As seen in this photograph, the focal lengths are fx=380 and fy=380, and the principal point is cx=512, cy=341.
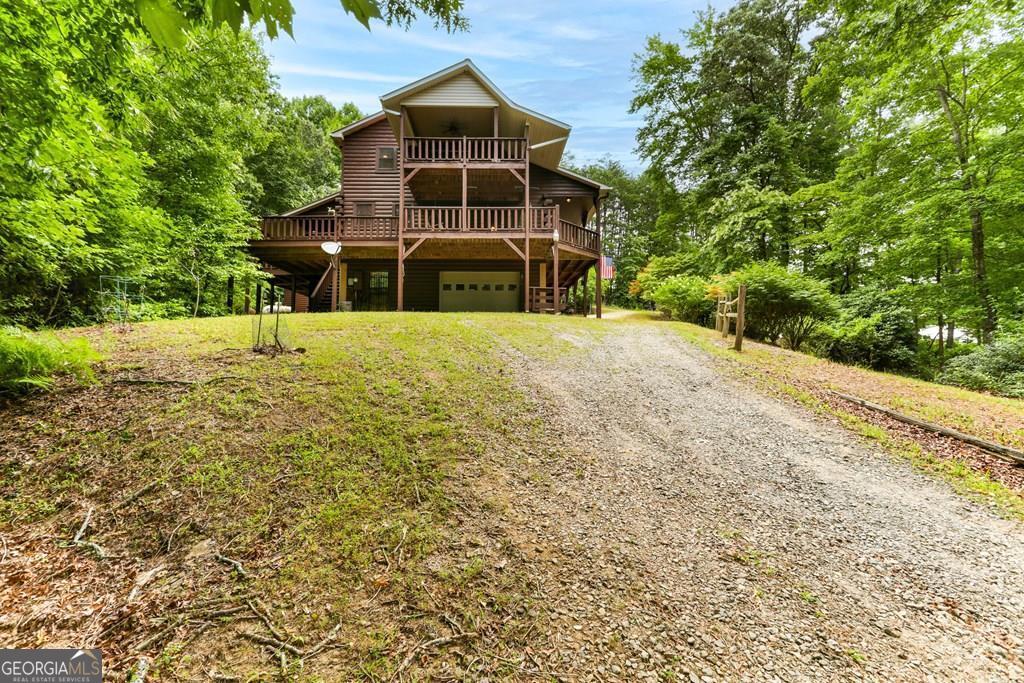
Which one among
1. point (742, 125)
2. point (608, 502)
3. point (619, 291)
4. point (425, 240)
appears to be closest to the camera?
point (608, 502)

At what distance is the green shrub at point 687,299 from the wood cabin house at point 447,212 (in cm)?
332

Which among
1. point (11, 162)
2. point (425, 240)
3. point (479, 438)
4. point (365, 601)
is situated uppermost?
point (425, 240)

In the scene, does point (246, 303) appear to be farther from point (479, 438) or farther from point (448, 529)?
point (448, 529)

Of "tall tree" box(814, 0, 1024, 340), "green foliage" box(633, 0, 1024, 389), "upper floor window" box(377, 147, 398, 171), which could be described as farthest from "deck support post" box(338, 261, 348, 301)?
"tall tree" box(814, 0, 1024, 340)

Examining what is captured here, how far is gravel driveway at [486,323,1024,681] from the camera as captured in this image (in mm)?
2219

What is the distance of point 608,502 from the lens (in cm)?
352

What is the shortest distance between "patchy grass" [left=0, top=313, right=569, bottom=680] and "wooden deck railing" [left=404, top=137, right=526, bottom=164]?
10982 millimetres

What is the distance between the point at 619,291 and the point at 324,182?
82.3ft

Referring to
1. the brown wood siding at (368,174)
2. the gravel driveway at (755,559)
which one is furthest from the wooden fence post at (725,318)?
the brown wood siding at (368,174)

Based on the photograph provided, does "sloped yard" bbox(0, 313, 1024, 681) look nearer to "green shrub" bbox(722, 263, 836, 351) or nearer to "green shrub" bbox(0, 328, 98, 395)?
"green shrub" bbox(0, 328, 98, 395)

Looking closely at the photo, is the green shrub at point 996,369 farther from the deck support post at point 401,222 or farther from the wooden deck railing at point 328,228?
the wooden deck railing at point 328,228

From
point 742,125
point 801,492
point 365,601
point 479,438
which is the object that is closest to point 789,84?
point 742,125
